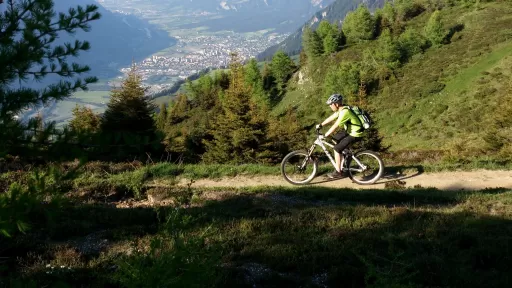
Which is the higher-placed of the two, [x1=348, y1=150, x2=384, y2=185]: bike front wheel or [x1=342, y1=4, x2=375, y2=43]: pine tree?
[x1=342, y1=4, x2=375, y2=43]: pine tree

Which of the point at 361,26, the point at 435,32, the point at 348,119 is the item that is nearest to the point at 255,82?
the point at 361,26

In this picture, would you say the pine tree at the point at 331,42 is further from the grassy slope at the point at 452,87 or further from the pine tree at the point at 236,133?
the pine tree at the point at 236,133

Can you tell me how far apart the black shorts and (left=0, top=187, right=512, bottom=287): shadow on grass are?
150 cm

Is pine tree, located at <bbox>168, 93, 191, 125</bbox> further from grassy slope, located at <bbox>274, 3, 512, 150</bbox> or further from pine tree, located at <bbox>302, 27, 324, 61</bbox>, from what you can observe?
pine tree, located at <bbox>302, 27, 324, 61</bbox>

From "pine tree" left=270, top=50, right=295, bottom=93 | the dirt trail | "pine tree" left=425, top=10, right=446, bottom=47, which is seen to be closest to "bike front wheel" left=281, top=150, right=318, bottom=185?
the dirt trail

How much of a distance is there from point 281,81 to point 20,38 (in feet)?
338

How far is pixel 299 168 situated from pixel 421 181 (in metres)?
3.91

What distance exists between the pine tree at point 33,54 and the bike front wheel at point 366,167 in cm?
947

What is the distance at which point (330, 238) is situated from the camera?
7.98 metres

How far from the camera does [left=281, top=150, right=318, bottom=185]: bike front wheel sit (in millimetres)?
13594

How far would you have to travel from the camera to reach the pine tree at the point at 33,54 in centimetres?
424

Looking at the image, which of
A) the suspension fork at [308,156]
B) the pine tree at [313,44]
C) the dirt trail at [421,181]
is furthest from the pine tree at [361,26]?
the suspension fork at [308,156]

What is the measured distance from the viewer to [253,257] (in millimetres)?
7332

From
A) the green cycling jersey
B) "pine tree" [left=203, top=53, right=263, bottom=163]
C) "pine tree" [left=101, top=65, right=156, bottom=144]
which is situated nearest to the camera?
the green cycling jersey
